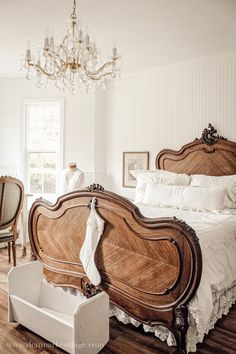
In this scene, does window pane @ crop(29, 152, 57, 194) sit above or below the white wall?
below

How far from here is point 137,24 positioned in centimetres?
322

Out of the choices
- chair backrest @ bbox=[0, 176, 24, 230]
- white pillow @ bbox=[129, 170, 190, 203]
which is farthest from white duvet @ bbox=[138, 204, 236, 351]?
chair backrest @ bbox=[0, 176, 24, 230]

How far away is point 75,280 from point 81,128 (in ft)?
10.1

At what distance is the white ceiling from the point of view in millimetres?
2828

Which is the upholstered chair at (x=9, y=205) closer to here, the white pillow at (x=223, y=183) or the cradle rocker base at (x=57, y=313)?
the cradle rocker base at (x=57, y=313)

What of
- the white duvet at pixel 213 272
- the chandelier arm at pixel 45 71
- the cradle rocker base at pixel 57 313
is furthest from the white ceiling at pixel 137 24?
the cradle rocker base at pixel 57 313

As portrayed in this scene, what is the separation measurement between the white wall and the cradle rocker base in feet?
9.39

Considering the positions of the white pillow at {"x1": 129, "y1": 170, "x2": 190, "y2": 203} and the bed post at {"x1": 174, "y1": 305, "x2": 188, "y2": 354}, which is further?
the white pillow at {"x1": 129, "y1": 170, "x2": 190, "y2": 203}

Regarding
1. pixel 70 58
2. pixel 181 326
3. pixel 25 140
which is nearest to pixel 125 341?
pixel 181 326

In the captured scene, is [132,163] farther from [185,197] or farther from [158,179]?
[185,197]

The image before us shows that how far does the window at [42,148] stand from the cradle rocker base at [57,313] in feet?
9.50

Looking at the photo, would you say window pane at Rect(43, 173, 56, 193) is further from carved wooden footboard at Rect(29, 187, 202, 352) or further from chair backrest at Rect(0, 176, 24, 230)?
carved wooden footboard at Rect(29, 187, 202, 352)

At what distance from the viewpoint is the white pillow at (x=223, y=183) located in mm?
3438

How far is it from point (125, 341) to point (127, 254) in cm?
61
